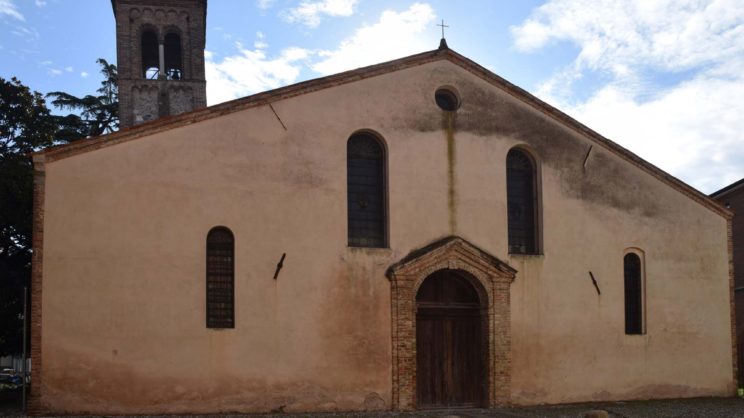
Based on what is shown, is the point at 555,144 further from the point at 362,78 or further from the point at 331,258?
the point at 331,258

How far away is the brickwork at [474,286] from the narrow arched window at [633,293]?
3.36 metres

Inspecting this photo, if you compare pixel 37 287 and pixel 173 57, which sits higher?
pixel 173 57

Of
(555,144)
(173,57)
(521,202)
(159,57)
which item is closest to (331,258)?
(521,202)

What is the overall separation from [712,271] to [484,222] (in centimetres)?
646

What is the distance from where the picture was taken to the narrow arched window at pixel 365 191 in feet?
53.1

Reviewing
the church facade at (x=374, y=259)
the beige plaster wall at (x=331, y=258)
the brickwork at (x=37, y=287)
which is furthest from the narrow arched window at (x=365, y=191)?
the brickwork at (x=37, y=287)

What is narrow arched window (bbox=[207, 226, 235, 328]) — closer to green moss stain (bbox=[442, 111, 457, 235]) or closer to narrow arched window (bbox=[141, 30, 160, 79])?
green moss stain (bbox=[442, 111, 457, 235])

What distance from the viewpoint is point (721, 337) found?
62.4ft

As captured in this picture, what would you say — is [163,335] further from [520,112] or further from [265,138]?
[520,112]

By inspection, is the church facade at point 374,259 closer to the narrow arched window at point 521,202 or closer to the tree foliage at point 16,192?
the narrow arched window at point 521,202

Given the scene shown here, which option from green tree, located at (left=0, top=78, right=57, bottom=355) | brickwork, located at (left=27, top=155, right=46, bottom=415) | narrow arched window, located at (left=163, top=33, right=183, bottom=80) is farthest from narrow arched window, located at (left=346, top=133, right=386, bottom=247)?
narrow arched window, located at (left=163, top=33, right=183, bottom=80)

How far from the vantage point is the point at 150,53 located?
3375 centimetres

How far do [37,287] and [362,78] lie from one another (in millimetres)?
7482

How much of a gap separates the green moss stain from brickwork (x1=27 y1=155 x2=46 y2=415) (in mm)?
8017
